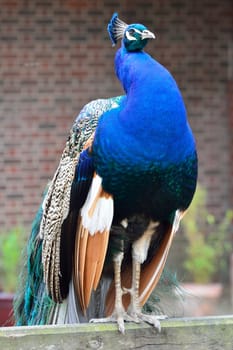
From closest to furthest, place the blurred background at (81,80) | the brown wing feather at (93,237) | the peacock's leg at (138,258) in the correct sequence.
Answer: the brown wing feather at (93,237) → the peacock's leg at (138,258) → the blurred background at (81,80)

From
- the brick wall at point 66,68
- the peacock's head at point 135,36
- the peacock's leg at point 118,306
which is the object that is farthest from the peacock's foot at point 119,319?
the brick wall at point 66,68

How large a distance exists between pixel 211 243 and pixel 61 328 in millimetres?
4894

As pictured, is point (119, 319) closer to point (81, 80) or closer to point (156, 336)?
point (156, 336)

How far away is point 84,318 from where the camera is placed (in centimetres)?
324

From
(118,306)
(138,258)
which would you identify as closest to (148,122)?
(138,258)

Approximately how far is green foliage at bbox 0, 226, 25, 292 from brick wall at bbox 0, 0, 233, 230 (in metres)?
0.39

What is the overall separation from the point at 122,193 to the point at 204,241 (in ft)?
15.1

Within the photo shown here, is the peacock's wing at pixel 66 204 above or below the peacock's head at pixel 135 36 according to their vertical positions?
below

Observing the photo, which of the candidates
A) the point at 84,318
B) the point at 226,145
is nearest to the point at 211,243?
the point at 226,145

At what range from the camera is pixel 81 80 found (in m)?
7.42

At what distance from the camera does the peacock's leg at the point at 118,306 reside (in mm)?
2872

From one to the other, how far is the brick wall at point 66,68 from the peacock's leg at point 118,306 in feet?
13.9

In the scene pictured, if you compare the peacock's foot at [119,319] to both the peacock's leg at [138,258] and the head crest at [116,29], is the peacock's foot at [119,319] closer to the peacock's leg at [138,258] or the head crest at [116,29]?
the peacock's leg at [138,258]

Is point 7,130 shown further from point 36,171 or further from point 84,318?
point 84,318
